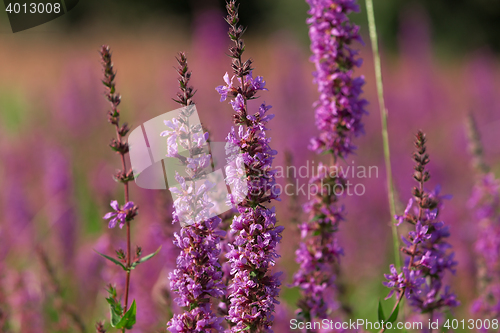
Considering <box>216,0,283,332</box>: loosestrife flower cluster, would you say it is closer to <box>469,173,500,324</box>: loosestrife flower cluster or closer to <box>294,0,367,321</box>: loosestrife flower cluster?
<box>294,0,367,321</box>: loosestrife flower cluster

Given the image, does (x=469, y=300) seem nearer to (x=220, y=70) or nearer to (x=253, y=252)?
(x=253, y=252)

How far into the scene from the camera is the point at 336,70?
3539 millimetres

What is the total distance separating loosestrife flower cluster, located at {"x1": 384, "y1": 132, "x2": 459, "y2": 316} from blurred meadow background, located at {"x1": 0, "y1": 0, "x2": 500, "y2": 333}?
57cm

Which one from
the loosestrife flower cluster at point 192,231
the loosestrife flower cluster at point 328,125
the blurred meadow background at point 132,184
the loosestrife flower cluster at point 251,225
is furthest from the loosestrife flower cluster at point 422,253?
the loosestrife flower cluster at point 192,231

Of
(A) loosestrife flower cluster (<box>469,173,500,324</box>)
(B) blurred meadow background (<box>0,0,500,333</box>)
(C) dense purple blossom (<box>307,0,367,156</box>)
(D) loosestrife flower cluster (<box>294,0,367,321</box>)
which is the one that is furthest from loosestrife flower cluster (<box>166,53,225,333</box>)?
(A) loosestrife flower cluster (<box>469,173,500,324</box>)

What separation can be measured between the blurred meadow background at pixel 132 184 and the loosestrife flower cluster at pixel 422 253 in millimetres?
566

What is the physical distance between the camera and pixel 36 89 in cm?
1474

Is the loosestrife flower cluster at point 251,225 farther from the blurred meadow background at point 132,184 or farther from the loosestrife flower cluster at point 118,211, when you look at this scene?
the blurred meadow background at point 132,184

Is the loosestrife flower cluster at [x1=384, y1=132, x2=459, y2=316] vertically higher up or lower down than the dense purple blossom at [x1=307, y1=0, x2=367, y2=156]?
lower down

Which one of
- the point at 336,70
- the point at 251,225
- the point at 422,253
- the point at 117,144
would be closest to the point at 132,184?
the point at 336,70

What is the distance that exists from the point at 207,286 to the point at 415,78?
43.5ft

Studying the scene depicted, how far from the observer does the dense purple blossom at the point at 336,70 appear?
136 inches

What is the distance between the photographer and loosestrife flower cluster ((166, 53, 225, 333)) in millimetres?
2270

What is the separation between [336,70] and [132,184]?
595cm
